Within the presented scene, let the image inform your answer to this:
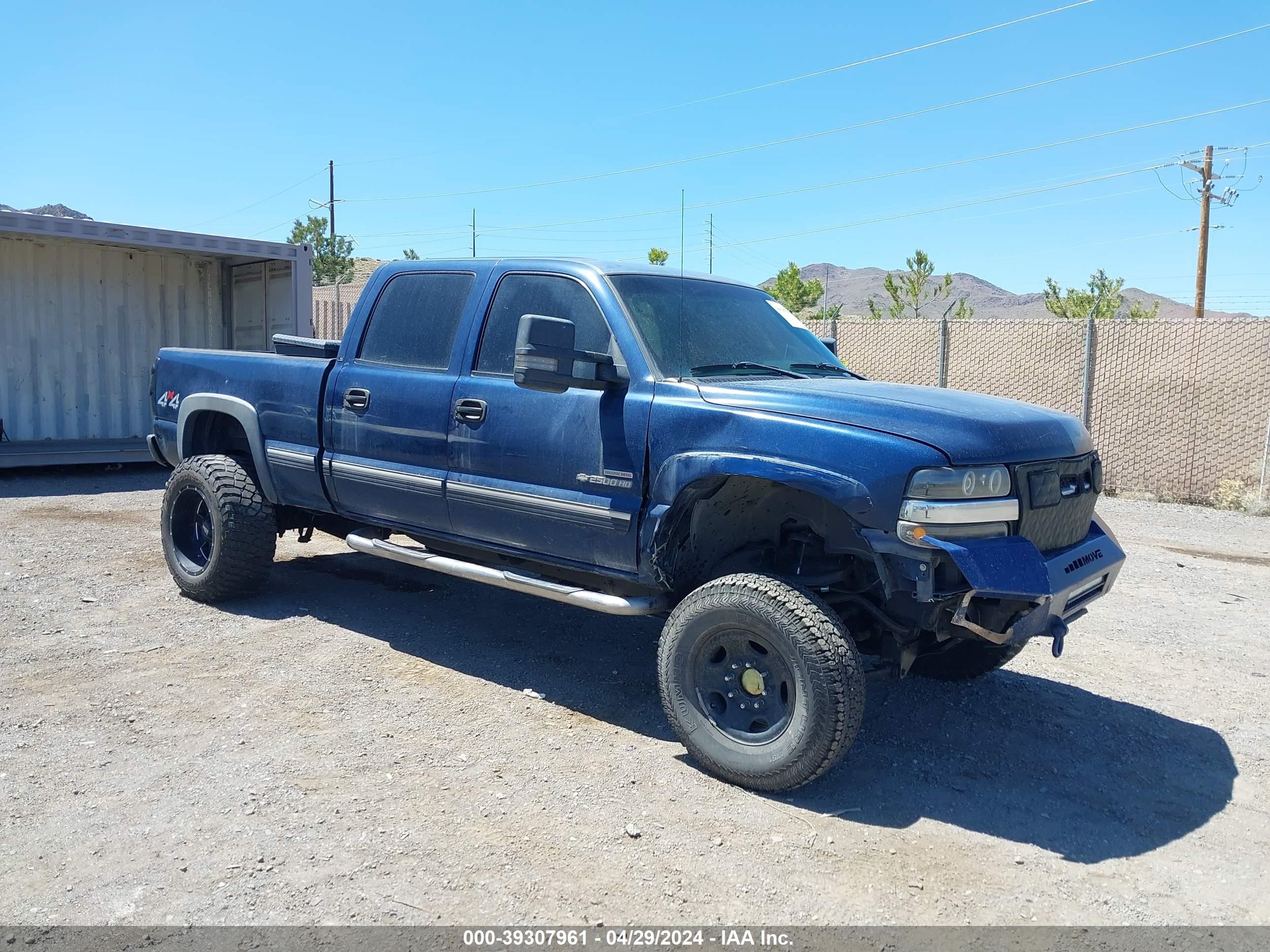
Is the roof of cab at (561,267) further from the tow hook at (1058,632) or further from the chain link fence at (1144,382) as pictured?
the chain link fence at (1144,382)

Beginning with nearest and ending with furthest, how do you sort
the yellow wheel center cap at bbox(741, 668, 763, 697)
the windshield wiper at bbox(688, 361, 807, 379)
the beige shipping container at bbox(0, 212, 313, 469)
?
the yellow wheel center cap at bbox(741, 668, 763, 697)
the windshield wiper at bbox(688, 361, 807, 379)
the beige shipping container at bbox(0, 212, 313, 469)

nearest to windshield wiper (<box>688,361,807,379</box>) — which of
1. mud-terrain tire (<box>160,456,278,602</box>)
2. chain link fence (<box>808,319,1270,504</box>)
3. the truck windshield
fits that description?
the truck windshield

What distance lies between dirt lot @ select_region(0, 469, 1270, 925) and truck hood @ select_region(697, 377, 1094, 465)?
138 centimetres

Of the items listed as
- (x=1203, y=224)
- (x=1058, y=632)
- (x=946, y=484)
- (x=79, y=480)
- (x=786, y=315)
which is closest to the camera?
(x=946, y=484)

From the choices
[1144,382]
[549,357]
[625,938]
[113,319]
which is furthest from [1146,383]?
[113,319]

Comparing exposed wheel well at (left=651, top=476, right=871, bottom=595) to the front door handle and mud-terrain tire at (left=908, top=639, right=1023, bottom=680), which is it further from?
the front door handle

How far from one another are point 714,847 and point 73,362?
12184mm

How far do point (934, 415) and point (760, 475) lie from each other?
68cm

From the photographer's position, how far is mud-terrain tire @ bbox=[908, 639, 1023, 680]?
4746mm

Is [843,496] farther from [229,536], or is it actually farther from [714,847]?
[229,536]

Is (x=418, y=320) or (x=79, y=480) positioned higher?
(x=418, y=320)

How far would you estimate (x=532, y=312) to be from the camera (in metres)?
4.84

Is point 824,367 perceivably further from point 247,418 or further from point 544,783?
point 247,418

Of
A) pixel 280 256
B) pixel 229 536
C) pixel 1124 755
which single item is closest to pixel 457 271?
pixel 229 536
